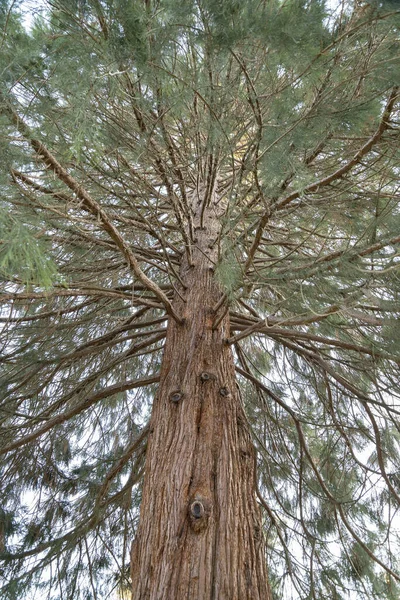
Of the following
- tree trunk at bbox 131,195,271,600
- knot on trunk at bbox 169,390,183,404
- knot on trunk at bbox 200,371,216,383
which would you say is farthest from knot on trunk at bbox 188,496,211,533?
knot on trunk at bbox 200,371,216,383

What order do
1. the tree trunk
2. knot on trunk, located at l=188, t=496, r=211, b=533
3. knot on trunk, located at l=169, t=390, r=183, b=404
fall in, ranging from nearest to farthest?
the tree trunk → knot on trunk, located at l=188, t=496, r=211, b=533 → knot on trunk, located at l=169, t=390, r=183, b=404

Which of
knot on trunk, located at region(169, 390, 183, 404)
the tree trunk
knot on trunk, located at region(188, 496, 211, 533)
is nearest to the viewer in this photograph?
the tree trunk

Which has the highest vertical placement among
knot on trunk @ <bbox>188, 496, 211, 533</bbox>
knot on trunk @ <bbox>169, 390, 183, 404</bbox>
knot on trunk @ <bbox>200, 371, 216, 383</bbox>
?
knot on trunk @ <bbox>200, 371, 216, 383</bbox>

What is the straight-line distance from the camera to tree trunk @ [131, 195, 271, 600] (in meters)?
1.76

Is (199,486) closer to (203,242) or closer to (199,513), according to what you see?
(199,513)

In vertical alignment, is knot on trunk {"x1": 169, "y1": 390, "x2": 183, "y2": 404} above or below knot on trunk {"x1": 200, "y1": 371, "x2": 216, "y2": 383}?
below

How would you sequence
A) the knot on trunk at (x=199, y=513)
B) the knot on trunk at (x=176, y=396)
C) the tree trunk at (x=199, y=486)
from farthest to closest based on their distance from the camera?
the knot on trunk at (x=176, y=396) < the knot on trunk at (x=199, y=513) < the tree trunk at (x=199, y=486)

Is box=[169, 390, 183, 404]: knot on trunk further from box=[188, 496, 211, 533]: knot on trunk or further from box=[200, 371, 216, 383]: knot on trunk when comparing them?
box=[188, 496, 211, 533]: knot on trunk

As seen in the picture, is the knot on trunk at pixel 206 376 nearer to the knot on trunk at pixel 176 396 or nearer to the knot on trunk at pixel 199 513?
the knot on trunk at pixel 176 396

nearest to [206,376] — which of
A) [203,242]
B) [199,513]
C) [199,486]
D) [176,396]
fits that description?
[176,396]

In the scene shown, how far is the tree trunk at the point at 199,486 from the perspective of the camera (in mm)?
1756

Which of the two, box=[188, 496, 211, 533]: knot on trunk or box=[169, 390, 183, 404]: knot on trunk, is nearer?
box=[188, 496, 211, 533]: knot on trunk

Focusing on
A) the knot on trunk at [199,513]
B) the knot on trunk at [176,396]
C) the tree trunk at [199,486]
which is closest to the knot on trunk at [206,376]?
the tree trunk at [199,486]

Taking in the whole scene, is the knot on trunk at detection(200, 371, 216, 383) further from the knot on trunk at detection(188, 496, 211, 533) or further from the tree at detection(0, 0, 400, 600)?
the knot on trunk at detection(188, 496, 211, 533)
